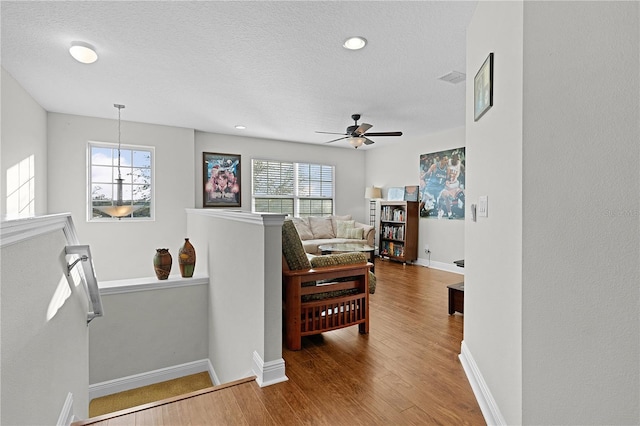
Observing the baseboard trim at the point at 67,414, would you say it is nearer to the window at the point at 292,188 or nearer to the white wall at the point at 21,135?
the white wall at the point at 21,135

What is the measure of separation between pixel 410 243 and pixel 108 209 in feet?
16.5

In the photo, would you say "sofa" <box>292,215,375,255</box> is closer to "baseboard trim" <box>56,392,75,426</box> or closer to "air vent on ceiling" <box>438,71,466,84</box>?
"air vent on ceiling" <box>438,71,466,84</box>

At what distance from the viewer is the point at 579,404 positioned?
1.05 metres

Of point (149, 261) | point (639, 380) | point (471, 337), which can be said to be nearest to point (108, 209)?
point (149, 261)

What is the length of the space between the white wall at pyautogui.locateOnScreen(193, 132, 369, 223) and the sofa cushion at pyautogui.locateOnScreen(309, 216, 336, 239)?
0.77 metres

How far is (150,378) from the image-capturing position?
3.12 metres

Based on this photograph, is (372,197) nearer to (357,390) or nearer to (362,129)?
(362,129)

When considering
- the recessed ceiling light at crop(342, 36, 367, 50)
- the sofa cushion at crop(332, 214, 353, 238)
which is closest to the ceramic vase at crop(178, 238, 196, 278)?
the recessed ceiling light at crop(342, 36, 367, 50)

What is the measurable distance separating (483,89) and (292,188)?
214 inches

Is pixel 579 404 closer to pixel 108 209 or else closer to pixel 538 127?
pixel 538 127

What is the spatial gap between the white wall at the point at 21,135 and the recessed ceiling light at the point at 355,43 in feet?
10.5

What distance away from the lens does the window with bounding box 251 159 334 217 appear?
6617 millimetres

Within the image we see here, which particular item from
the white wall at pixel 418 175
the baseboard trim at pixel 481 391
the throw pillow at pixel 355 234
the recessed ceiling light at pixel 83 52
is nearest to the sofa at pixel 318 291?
the baseboard trim at pixel 481 391

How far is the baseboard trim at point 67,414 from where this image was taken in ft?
5.21
